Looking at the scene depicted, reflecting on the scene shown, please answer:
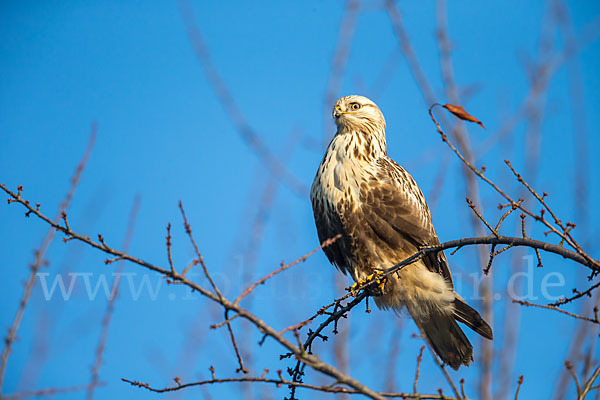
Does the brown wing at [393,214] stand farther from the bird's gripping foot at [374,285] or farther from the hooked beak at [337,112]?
the hooked beak at [337,112]

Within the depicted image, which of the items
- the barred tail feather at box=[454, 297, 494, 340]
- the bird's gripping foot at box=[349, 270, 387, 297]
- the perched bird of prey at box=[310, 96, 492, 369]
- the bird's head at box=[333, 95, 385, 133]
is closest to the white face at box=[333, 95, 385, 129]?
the bird's head at box=[333, 95, 385, 133]

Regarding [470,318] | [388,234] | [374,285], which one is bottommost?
[470,318]

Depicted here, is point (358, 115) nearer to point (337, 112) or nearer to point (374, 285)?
point (337, 112)

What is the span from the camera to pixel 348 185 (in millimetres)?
4465

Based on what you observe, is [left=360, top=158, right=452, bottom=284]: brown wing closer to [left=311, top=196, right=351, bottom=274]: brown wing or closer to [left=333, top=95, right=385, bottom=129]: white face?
[left=311, top=196, right=351, bottom=274]: brown wing

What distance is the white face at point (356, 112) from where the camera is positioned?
196 inches

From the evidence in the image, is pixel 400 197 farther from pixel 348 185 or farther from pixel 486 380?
pixel 486 380

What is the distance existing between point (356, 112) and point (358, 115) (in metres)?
0.04

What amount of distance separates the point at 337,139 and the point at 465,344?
1904mm

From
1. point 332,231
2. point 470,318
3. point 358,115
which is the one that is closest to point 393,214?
point 332,231

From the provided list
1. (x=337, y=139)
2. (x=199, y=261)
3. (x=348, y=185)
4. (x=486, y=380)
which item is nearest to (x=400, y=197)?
(x=348, y=185)

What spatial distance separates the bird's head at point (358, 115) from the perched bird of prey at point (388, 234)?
0.39 feet

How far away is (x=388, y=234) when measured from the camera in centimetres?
438

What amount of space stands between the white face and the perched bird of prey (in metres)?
0.16
